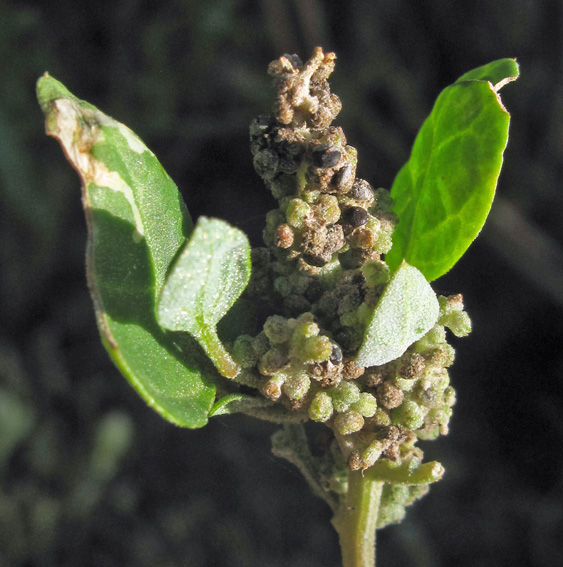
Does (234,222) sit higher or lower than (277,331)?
lower

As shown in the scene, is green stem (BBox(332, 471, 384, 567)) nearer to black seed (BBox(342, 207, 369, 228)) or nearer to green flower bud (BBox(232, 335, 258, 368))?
green flower bud (BBox(232, 335, 258, 368))

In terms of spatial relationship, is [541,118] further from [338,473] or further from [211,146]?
[338,473]

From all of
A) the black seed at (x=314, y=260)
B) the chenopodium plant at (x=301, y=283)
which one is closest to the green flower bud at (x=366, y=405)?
the chenopodium plant at (x=301, y=283)

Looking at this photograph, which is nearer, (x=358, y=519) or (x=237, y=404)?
(x=237, y=404)

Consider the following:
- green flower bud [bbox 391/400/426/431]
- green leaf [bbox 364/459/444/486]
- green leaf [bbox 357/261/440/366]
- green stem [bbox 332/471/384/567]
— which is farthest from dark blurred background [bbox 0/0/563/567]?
green leaf [bbox 357/261/440/366]

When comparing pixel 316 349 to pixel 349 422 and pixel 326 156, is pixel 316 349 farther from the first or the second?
pixel 326 156

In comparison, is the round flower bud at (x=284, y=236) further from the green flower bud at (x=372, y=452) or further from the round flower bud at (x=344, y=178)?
the green flower bud at (x=372, y=452)

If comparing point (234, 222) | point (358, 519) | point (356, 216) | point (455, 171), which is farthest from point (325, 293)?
point (234, 222)
